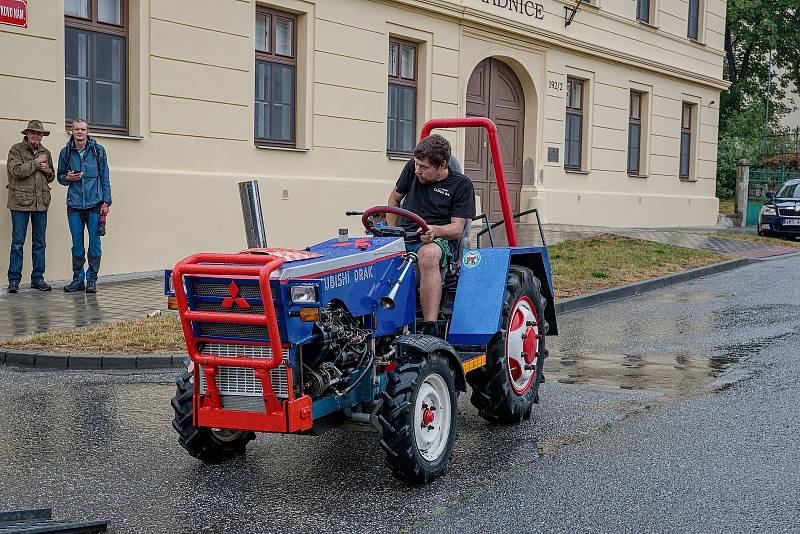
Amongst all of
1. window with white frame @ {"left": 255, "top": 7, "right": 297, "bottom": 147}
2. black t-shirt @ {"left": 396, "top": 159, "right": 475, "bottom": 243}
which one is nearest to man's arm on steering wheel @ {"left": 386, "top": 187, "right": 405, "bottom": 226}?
black t-shirt @ {"left": 396, "top": 159, "right": 475, "bottom": 243}

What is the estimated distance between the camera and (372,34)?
17.8m

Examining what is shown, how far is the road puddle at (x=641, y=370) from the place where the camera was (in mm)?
8164

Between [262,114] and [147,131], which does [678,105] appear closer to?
[262,114]

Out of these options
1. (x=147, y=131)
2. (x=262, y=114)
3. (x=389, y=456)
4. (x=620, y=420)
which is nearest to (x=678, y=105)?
(x=262, y=114)

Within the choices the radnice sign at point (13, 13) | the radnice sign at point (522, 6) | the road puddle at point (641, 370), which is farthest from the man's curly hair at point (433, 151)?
the radnice sign at point (522, 6)

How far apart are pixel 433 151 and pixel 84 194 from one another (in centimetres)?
711

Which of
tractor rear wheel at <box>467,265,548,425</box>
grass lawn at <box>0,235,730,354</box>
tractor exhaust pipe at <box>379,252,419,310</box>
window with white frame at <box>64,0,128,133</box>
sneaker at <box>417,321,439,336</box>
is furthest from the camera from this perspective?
window with white frame at <box>64,0,128,133</box>

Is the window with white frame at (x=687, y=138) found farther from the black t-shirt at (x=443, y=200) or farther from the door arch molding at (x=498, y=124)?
the black t-shirt at (x=443, y=200)

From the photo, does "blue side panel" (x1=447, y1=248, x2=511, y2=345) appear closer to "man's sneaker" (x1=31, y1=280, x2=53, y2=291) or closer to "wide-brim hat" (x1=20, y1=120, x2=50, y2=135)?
"wide-brim hat" (x1=20, y1=120, x2=50, y2=135)

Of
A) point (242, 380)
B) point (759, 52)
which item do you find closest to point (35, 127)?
point (242, 380)

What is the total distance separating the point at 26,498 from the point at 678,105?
84.3 feet

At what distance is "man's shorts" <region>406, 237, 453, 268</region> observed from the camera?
6.27m

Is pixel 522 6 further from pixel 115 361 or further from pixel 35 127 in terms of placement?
pixel 115 361

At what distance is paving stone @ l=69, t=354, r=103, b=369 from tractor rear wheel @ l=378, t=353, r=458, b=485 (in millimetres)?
4017
